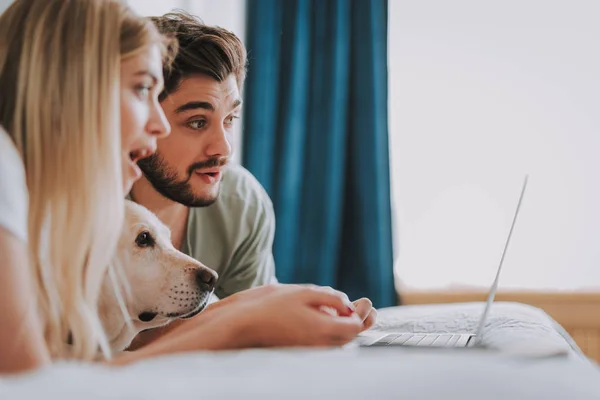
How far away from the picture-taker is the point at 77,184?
2.61ft

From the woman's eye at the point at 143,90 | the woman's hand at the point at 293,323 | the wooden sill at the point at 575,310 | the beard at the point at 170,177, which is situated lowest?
the wooden sill at the point at 575,310

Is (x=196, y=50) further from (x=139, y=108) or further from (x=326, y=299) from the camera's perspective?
(x=326, y=299)

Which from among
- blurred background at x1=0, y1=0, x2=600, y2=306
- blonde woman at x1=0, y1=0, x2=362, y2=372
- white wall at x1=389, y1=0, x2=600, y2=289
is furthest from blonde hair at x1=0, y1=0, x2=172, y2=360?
white wall at x1=389, y1=0, x2=600, y2=289

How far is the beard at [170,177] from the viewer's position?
45.4 inches

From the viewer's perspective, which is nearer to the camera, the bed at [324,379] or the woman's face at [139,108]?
the bed at [324,379]

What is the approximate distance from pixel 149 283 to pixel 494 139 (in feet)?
5.00

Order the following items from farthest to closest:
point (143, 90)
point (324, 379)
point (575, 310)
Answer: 1. point (575, 310)
2. point (143, 90)
3. point (324, 379)

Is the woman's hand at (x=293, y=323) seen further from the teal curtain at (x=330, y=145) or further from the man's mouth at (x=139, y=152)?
the teal curtain at (x=330, y=145)

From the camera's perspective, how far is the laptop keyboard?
0.95 m

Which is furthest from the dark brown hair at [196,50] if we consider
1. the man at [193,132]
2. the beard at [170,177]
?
the beard at [170,177]

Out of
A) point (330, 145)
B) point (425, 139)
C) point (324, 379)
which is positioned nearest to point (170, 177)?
point (324, 379)

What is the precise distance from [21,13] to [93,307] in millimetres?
356

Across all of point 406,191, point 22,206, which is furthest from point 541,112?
point 22,206

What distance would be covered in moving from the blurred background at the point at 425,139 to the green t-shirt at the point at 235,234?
52 cm
